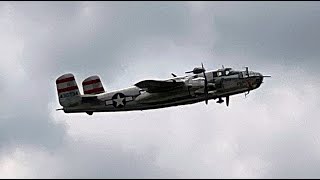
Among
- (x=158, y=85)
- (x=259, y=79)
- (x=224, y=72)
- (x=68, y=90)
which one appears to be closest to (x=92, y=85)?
(x=68, y=90)

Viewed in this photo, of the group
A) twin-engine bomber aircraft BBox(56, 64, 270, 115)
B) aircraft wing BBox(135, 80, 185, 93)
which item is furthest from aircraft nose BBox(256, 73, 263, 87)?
aircraft wing BBox(135, 80, 185, 93)

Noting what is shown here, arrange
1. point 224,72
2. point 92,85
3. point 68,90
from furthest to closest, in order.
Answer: point 92,85
point 68,90
point 224,72

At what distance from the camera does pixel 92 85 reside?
3888 inches

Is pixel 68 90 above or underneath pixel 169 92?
above

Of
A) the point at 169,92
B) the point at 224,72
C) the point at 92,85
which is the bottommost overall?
the point at 169,92

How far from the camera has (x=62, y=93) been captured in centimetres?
9712

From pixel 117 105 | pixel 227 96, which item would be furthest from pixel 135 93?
pixel 227 96

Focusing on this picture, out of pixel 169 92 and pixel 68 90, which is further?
pixel 68 90

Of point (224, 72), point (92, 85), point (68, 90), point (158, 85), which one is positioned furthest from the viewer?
point (92, 85)

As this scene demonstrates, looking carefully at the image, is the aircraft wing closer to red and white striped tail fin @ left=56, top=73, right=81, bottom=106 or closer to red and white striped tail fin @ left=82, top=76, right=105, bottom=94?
red and white striped tail fin @ left=82, top=76, right=105, bottom=94

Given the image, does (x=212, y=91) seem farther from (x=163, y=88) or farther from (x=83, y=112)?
(x=83, y=112)

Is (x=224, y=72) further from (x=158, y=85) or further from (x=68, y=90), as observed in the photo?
(x=68, y=90)

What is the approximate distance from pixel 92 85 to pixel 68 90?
269 centimetres

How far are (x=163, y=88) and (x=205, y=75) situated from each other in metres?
3.81
